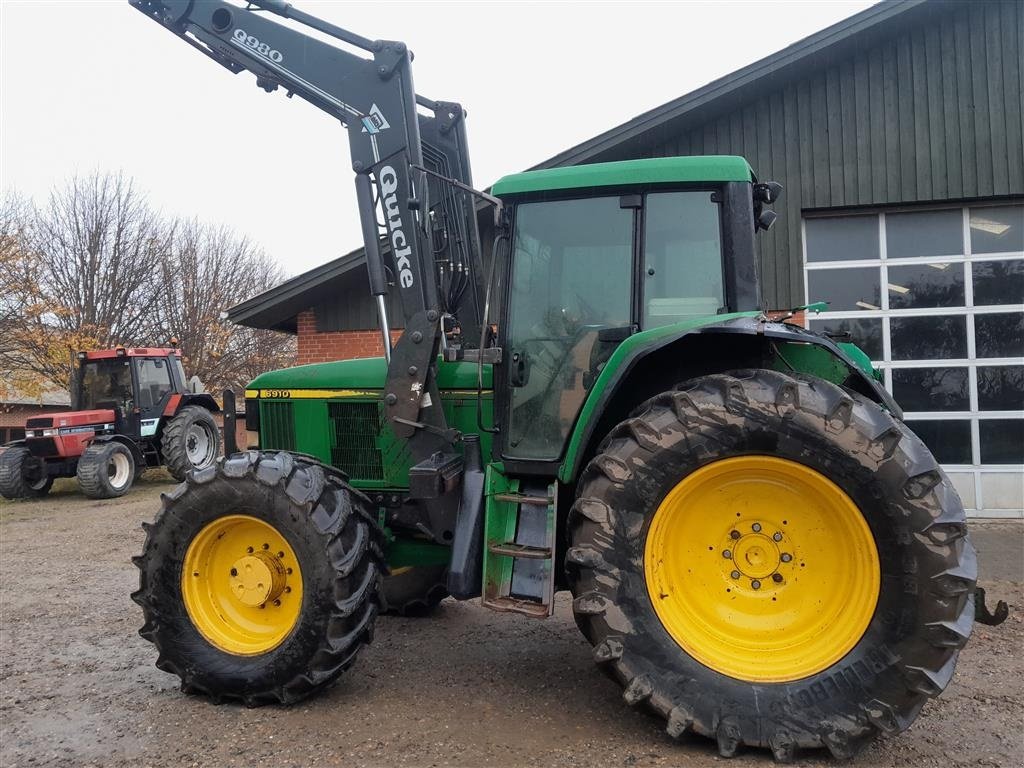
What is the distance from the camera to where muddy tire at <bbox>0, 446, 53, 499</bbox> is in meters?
12.5

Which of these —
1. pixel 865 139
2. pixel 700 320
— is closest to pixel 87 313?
pixel 865 139

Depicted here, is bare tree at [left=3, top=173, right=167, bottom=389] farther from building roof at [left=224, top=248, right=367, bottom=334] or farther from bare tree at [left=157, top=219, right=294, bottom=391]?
building roof at [left=224, top=248, right=367, bottom=334]

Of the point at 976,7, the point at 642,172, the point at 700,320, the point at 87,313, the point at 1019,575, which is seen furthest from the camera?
the point at 87,313

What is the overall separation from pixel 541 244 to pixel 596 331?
1.67 feet

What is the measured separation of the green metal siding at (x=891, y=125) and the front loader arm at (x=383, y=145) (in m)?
5.05

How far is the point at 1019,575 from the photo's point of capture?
5.77 metres

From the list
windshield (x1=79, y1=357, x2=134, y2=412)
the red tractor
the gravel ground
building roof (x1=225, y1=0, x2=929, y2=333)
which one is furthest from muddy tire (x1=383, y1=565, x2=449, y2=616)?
windshield (x1=79, y1=357, x2=134, y2=412)

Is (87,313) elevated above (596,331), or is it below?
above

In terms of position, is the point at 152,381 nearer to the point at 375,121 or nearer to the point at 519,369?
the point at 375,121

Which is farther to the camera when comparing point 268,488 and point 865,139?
point 865,139

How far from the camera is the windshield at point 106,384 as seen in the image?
13.4 meters

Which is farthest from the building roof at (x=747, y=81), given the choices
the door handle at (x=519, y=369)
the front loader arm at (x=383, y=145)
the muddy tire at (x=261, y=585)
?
the muddy tire at (x=261, y=585)

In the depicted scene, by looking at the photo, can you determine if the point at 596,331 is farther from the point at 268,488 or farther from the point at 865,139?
the point at 865,139

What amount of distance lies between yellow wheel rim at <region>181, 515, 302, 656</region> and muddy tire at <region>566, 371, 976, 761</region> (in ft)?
4.91
